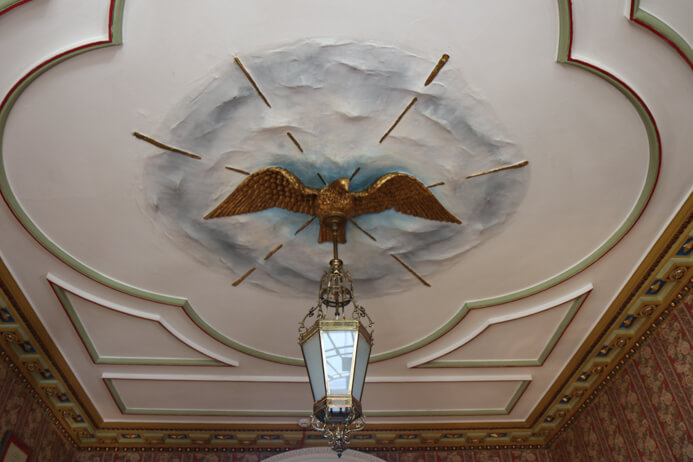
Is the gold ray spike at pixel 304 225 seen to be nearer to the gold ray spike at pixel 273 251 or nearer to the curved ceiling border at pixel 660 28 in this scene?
the gold ray spike at pixel 273 251

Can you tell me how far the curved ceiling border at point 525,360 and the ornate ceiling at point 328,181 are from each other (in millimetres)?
24

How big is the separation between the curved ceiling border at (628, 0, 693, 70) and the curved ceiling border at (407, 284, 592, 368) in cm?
205

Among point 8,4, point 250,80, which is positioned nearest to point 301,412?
point 250,80

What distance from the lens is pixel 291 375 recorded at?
17.6ft

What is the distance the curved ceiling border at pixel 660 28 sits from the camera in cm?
289

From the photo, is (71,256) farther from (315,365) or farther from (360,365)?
(360,365)

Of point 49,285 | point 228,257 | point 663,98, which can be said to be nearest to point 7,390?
point 49,285

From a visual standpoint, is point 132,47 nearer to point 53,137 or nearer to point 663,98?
point 53,137

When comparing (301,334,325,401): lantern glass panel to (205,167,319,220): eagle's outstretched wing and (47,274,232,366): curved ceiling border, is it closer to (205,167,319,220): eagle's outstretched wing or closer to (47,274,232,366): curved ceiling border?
(205,167,319,220): eagle's outstretched wing

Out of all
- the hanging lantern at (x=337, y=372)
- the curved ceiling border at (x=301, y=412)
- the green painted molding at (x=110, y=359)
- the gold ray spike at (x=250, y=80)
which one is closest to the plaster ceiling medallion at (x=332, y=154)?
the gold ray spike at (x=250, y=80)

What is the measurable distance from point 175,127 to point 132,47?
1.70 ft

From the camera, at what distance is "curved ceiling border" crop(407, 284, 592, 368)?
463 centimetres

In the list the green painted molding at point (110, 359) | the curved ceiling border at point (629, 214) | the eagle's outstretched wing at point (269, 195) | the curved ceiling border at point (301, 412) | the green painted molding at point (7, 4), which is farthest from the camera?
the curved ceiling border at point (301, 412)

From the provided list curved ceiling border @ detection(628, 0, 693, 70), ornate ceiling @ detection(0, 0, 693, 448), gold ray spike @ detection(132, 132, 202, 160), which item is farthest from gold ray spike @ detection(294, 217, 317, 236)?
curved ceiling border @ detection(628, 0, 693, 70)
